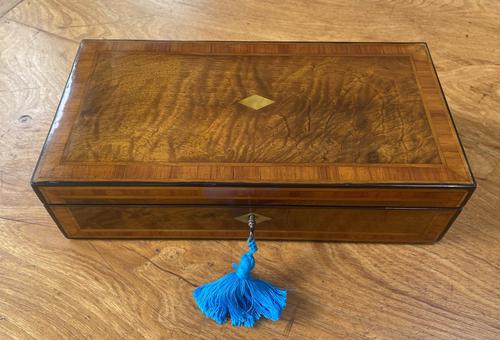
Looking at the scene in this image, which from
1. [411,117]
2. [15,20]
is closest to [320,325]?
[411,117]

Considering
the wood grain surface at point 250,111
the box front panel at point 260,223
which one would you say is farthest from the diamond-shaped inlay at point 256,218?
the wood grain surface at point 250,111

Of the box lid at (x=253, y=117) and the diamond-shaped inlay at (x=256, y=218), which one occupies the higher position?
the box lid at (x=253, y=117)

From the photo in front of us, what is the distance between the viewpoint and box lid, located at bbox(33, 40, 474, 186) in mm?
797

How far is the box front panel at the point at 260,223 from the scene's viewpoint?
84cm

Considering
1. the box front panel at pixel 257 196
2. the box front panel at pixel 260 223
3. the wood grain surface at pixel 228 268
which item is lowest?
the wood grain surface at pixel 228 268

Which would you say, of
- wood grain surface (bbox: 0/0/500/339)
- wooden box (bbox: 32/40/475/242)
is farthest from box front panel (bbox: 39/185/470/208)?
wood grain surface (bbox: 0/0/500/339)

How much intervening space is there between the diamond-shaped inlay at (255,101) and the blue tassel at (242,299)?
246 mm

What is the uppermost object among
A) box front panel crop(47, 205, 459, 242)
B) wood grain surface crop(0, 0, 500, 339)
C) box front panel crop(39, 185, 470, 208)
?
box front panel crop(39, 185, 470, 208)

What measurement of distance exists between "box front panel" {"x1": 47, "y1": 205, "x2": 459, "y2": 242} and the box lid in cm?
7

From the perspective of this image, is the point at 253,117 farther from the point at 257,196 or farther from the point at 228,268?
the point at 228,268

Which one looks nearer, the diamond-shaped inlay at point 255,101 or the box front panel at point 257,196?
the box front panel at point 257,196

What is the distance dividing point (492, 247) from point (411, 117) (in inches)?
11.1

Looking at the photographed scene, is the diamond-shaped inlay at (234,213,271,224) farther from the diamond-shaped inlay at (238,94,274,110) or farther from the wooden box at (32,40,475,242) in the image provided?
the diamond-shaped inlay at (238,94,274,110)

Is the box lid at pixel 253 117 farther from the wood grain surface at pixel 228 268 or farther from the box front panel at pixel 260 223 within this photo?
the wood grain surface at pixel 228 268
